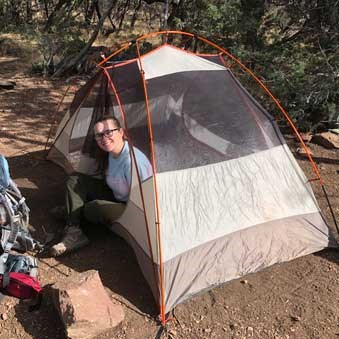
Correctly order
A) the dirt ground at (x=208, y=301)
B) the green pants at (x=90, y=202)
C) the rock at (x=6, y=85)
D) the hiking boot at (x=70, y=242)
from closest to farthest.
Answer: the dirt ground at (x=208, y=301), the hiking boot at (x=70, y=242), the green pants at (x=90, y=202), the rock at (x=6, y=85)

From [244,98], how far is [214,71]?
15.0 inches

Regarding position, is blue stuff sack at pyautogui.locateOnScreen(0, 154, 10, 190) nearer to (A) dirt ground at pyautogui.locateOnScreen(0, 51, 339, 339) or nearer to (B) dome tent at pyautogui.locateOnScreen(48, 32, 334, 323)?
(A) dirt ground at pyautogui.locateOnScreen(0, 51, 339, 339)

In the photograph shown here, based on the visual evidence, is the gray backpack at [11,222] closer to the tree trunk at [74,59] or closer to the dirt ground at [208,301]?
the dirt ground at [208,301]

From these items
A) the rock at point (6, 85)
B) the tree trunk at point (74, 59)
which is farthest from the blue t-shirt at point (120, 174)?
the tree trunk at point (74, 59)

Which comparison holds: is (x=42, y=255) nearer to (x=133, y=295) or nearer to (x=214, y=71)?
(x=133, y=295)

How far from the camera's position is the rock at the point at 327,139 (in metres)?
5.91

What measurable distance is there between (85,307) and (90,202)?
3.75ft

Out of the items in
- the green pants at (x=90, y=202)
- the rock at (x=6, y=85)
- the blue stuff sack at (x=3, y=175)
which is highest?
the blue stuff sack at (x=3, y=175)

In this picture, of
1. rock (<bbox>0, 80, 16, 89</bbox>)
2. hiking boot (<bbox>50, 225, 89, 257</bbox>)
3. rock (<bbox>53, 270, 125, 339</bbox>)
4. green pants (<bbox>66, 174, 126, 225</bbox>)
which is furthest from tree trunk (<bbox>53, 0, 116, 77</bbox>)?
rock (<bbox>53, 270, 125, 339</bbox>)

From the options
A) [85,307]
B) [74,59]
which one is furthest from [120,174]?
[74,59]

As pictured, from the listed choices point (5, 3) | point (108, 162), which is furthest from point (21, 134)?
point (5, 3)

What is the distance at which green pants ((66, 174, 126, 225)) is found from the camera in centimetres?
383

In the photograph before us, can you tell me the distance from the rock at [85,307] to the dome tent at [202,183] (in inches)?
14.5

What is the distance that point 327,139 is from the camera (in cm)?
596
